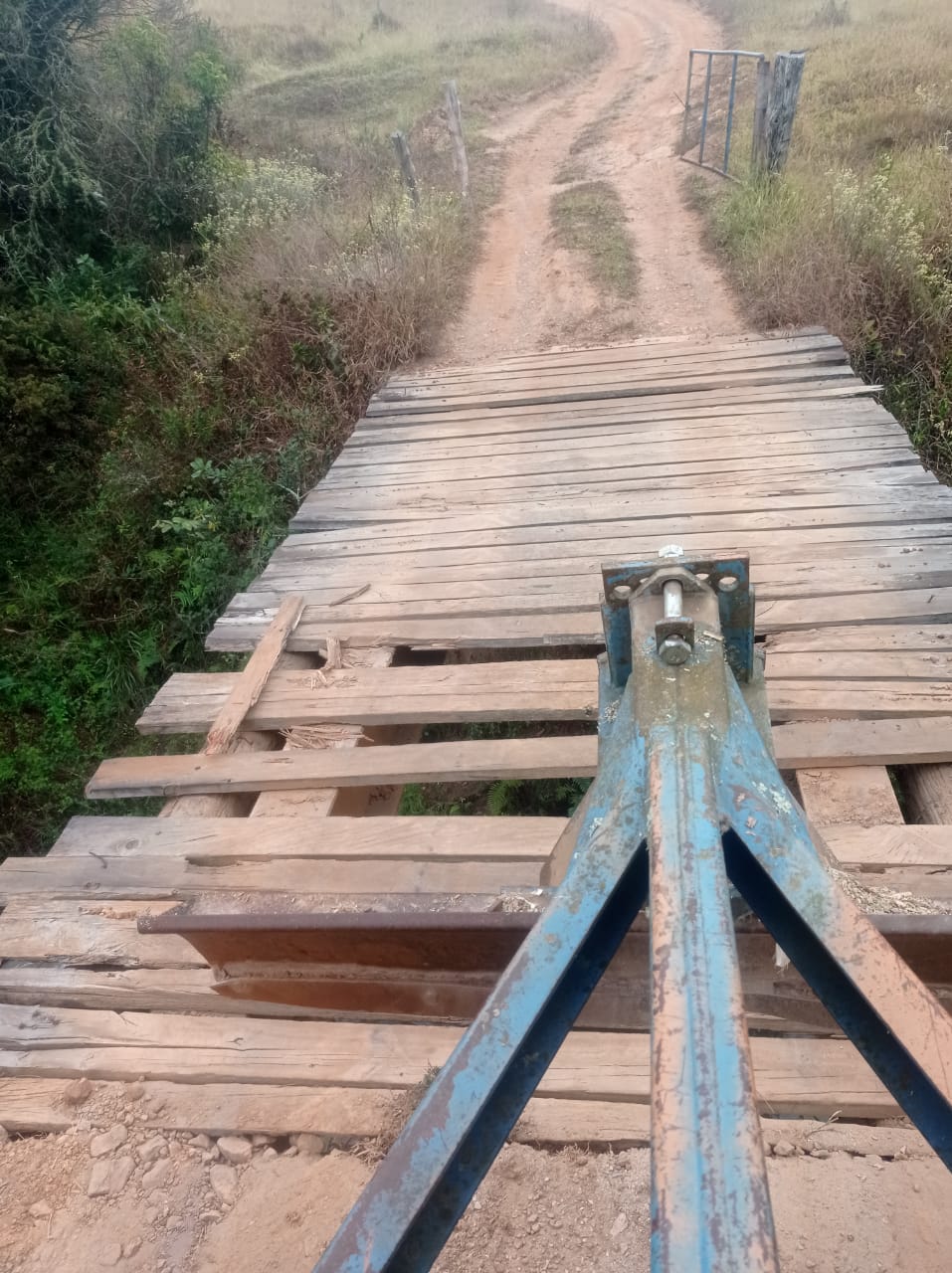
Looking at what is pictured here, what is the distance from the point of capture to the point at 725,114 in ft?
35.6

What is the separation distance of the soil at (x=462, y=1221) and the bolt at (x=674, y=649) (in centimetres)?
122

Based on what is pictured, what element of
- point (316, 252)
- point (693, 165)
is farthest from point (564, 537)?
point (693, 165)

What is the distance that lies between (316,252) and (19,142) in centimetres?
274

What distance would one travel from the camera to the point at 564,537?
3.89 m

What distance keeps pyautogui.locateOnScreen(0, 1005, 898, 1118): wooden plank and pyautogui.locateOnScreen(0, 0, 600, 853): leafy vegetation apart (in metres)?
3.10

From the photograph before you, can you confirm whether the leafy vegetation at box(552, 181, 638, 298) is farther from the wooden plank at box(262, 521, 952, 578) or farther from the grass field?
the wooden plank at box(262, 521, 952, 578)

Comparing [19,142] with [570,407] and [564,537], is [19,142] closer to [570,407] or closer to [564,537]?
[570,407]

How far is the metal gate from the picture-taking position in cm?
755

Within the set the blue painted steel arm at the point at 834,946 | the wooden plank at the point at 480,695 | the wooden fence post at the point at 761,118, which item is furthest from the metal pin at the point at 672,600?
the wooden fence post at the point at 761,118

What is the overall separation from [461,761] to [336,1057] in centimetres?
100

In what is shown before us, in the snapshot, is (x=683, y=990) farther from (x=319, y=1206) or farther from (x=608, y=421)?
(x=608, y=421)

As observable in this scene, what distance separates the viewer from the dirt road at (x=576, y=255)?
6.45 m

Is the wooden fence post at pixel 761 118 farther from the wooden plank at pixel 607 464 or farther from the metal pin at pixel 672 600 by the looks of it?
the metal pin at pixel 672 600

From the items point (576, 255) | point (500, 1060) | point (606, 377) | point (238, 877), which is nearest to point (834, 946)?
point (500, 1060)
